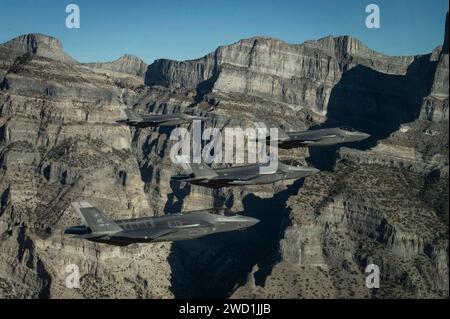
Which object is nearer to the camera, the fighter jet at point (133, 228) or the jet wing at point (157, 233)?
the fighter jet at point (133, 228)

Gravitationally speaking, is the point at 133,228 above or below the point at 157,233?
above

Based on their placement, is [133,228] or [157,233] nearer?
[157,233]

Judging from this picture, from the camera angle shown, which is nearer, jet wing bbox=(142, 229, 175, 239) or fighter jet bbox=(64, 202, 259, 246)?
fighter jet bbox=(64, 202, 259, 246)
